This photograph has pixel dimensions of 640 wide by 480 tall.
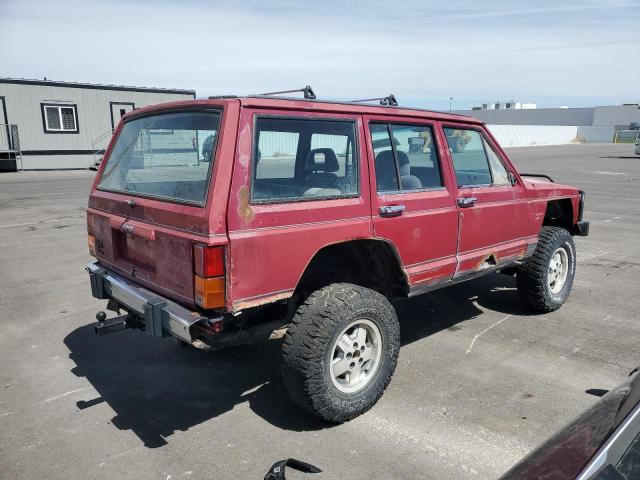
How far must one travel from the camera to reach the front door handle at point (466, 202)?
415 cm

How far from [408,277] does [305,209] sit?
1.09 m

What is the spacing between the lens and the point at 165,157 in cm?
357

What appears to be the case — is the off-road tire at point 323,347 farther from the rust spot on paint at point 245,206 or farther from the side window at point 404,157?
the side window at point 404,157

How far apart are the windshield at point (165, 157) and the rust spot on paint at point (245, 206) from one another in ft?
0.71

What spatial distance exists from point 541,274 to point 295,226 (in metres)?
3.10

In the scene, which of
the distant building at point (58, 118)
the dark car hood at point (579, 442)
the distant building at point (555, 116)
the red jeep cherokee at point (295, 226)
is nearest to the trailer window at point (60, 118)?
the distant building at point (58, 118)

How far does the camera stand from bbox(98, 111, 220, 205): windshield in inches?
121

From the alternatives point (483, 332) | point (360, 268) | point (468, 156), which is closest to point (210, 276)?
point (360, 268)

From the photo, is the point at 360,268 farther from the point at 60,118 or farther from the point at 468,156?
the point at 60,118

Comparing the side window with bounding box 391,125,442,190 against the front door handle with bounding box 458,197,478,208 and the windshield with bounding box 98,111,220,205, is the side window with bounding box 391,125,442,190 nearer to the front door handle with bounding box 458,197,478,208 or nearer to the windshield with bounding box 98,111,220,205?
the front door handle with bounding box 458,197,478,208

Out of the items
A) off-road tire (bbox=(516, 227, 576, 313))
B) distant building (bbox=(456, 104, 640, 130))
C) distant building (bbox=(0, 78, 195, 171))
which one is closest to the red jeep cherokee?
off-road tire (bbox=(516, 227, 576, 313))

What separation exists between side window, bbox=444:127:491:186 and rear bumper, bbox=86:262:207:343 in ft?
8.21

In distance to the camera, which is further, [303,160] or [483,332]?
[483,332]

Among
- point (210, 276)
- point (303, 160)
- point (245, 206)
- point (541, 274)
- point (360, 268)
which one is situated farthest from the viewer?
point (541, 274)
